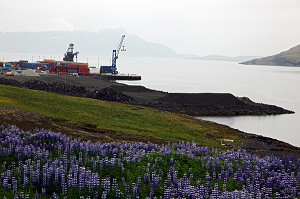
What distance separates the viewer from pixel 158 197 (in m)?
14.1

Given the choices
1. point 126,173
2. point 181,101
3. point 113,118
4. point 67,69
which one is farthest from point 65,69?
point 126,173

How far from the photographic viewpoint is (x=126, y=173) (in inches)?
647

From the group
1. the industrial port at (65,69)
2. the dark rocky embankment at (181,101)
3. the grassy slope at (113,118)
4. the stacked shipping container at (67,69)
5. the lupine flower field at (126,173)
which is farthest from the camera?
the stacked shipping container at (67,69)

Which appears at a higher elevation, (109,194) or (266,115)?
(109,194)

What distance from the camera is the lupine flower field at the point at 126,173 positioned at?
14.1m

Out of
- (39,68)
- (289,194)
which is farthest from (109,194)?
(39,68)

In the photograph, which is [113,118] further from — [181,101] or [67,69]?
[67,69]

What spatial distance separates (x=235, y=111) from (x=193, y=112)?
11.8 m

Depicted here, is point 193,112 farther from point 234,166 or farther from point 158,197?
point 158,197

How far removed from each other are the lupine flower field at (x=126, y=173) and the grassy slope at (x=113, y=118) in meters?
18.1

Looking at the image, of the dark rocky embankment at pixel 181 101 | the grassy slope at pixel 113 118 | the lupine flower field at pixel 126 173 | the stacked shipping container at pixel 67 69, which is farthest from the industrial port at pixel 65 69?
the lupine flower field at pixel 126 173

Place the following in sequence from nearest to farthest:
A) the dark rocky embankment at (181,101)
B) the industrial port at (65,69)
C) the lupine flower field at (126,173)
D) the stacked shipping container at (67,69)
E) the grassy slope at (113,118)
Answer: the lupine flower field at (126,173)
the grassy slope at (113,118)
the dark rocky embankment at (181,101)
the industrial port at (65,69)
the stacked shipping container at (67,69)

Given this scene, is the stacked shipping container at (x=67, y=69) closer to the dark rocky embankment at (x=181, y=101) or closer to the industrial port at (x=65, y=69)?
the industrial port at (x=65, y=69)

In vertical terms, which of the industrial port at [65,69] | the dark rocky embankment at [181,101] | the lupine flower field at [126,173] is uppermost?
the industrial port at [65,69]
